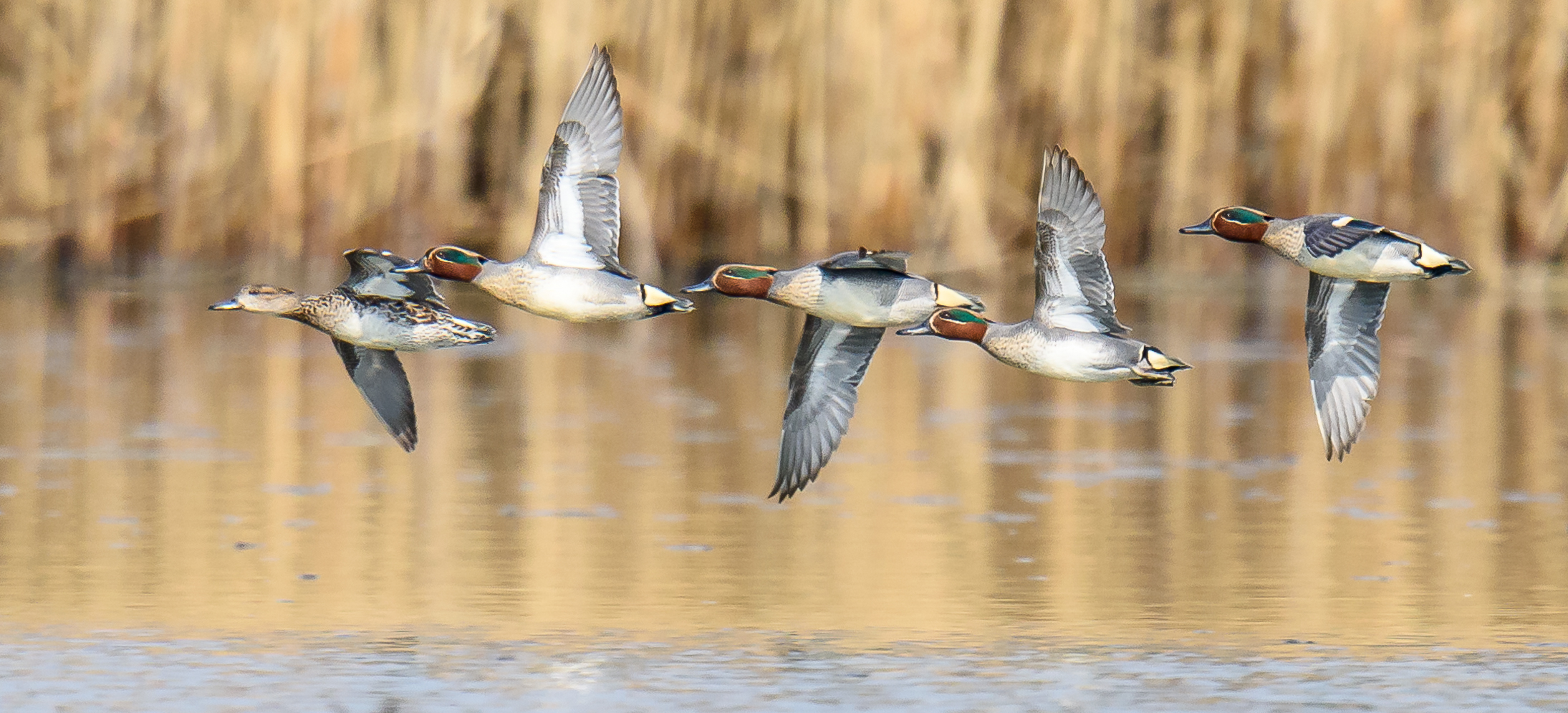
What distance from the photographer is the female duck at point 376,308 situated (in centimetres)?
918

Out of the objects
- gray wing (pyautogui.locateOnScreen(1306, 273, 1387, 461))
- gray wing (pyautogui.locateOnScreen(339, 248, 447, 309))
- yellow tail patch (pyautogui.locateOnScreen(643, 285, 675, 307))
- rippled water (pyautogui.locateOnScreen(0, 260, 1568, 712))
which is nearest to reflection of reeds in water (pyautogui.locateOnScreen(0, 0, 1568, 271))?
rippled water (pyautogui.locateOnScreen(0, 260, 1568, 712))

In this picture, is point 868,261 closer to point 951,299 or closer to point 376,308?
point 951,299

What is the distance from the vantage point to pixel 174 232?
68.4 ft

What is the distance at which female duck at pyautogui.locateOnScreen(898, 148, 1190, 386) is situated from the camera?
28.9ft

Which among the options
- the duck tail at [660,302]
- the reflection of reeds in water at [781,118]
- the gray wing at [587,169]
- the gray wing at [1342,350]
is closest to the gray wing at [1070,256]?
the gray wing at [1342,350]

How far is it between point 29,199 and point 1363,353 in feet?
48.7

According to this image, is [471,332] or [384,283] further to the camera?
[384,283]

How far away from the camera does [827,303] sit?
9.27 meters

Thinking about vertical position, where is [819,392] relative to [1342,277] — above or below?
below

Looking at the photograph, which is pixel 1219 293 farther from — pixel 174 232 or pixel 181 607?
pixel 181 607

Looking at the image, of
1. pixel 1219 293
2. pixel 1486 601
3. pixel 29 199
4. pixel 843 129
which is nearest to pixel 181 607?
pixel 1486 601

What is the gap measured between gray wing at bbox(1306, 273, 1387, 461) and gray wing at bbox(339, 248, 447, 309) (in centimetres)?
314

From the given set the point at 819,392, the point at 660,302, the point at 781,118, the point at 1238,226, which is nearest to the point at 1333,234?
the point at 1238,226

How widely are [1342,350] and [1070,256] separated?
1.24 m
